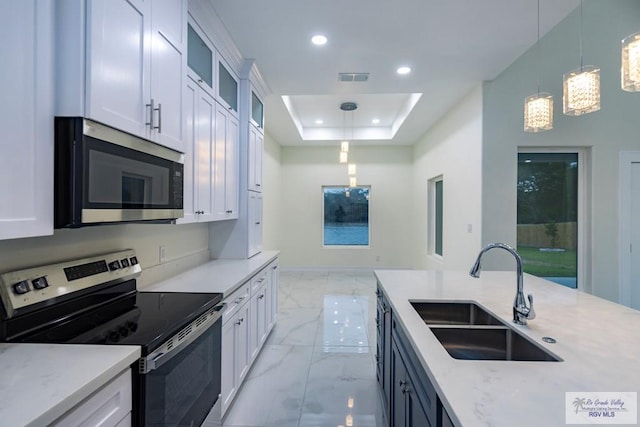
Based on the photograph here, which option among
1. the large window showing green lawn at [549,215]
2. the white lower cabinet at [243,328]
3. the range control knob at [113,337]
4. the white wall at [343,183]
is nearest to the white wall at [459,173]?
the large window showing green lawn at [549,215]

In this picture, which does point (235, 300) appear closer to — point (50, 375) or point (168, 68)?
point (50, 375)

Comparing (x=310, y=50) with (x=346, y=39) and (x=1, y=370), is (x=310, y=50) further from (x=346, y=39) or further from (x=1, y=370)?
(x=1, y=370)

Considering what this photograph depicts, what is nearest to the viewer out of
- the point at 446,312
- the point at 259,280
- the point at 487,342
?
the point at 487,342

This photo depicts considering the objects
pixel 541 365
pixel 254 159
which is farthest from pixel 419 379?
pixel 254 159

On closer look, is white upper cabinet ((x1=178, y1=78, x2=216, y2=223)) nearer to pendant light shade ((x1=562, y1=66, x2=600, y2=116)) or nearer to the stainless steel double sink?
the stainless steel double sink

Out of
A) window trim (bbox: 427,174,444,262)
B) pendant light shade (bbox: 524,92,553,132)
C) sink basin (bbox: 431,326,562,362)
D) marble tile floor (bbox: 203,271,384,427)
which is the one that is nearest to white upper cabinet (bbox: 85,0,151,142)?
marble tile floor (bbox: 203,271,384,427)

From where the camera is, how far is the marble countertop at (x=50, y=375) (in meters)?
0.79

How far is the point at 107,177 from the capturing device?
1.28 metres

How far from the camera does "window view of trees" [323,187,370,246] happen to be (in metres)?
7.31

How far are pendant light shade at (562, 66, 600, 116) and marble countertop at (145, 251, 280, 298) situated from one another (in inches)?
99.1

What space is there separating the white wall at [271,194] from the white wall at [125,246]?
2.77 metres

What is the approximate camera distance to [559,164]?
3.93m

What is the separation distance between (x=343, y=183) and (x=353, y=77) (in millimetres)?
3813

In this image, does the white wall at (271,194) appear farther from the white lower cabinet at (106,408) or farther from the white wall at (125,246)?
the white lower cabinet at (106,408)
